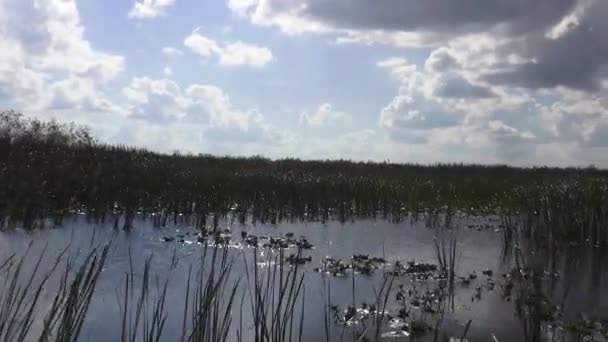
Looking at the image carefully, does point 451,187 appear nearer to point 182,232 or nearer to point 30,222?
point 182,232

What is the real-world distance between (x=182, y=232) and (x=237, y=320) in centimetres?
665

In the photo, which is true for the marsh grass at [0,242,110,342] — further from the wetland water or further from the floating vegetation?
the floating vegetation

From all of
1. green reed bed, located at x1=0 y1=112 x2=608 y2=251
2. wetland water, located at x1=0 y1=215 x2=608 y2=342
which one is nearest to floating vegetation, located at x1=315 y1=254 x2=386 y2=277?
wetland water, located at x1=0 y1=215 x2=608 y2=342

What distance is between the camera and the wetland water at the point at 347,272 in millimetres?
6645

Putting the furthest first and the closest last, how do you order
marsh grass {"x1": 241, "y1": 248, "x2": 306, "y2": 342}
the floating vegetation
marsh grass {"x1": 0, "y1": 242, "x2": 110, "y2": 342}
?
the floating vegetation
marsh grass {"x1": 241, "y1": 248, "x2": 306, "y2": 342}
marsh grass {"x1": 0, "y1": 242, "x2": 110, "y2": 342}

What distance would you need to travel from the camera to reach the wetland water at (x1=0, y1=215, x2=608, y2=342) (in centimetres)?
664

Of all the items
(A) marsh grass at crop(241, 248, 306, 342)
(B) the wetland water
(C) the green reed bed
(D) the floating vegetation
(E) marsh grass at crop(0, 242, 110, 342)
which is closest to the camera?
(E) marsh grass at crop(0, 242, 110, 342)

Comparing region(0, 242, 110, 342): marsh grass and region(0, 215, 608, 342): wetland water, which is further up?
region(0, 242, 110, 342): marsh grass

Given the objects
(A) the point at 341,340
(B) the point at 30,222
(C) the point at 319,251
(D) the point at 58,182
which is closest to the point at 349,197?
(C) the point at 319,251

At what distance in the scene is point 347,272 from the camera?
9.94m

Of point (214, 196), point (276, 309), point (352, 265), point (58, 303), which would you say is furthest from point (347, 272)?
point (214, 196)

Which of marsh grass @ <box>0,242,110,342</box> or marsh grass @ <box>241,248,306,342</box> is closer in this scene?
marsh grass @ <box>0,242,110,342</box>

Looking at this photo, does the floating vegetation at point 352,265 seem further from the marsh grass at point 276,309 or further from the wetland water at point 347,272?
the marsh grass at point 276,309

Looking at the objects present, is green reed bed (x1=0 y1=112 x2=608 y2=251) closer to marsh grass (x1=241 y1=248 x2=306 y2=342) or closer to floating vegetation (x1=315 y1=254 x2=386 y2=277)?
floating vegetation (x1=315 y1=254 x2=386 y2=277)
